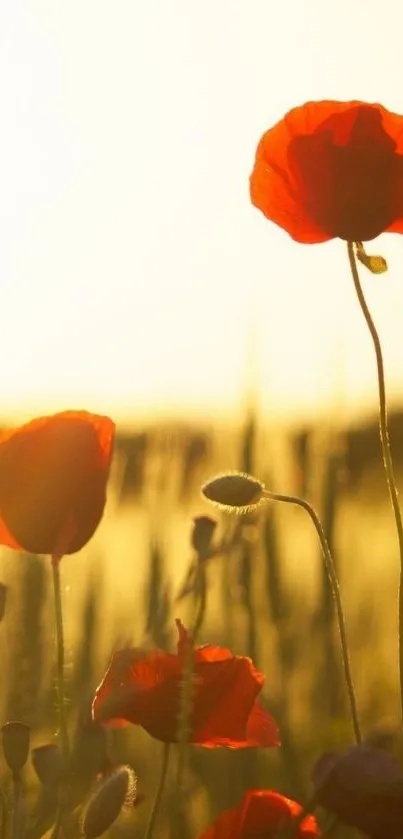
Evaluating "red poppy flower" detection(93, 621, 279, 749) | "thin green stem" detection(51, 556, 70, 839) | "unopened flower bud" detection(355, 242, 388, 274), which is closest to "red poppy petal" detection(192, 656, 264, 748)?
"red poppy flower" detection(93, 621, 279, 749)

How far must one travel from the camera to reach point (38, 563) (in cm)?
122

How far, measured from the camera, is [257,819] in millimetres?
780

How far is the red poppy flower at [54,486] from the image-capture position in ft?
2.69

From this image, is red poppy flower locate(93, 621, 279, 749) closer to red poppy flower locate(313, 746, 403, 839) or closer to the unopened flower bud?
red poppy flower locate(313, 746, 403, 839)

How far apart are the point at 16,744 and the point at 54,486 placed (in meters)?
0.15

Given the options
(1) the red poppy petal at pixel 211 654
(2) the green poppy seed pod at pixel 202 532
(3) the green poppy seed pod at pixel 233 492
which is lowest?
(1) the red poppy petal at pixel 211 654

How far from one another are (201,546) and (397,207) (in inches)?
16.5

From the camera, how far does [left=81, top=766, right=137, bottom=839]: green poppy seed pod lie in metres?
0.66

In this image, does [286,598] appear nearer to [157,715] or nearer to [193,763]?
[193,763]

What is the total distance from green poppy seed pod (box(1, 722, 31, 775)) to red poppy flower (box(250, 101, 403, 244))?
17.4 inches

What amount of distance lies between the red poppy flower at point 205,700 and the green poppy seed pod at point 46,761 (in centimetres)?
5

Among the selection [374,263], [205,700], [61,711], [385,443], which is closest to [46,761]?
[61,711]

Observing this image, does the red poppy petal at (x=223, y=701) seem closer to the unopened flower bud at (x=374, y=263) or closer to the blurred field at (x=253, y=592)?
the blurred field at (x=253, y=592)

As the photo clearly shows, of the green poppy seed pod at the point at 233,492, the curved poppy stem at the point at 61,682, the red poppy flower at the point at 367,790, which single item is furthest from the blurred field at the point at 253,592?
the red poppy flower at the point at 367,790
